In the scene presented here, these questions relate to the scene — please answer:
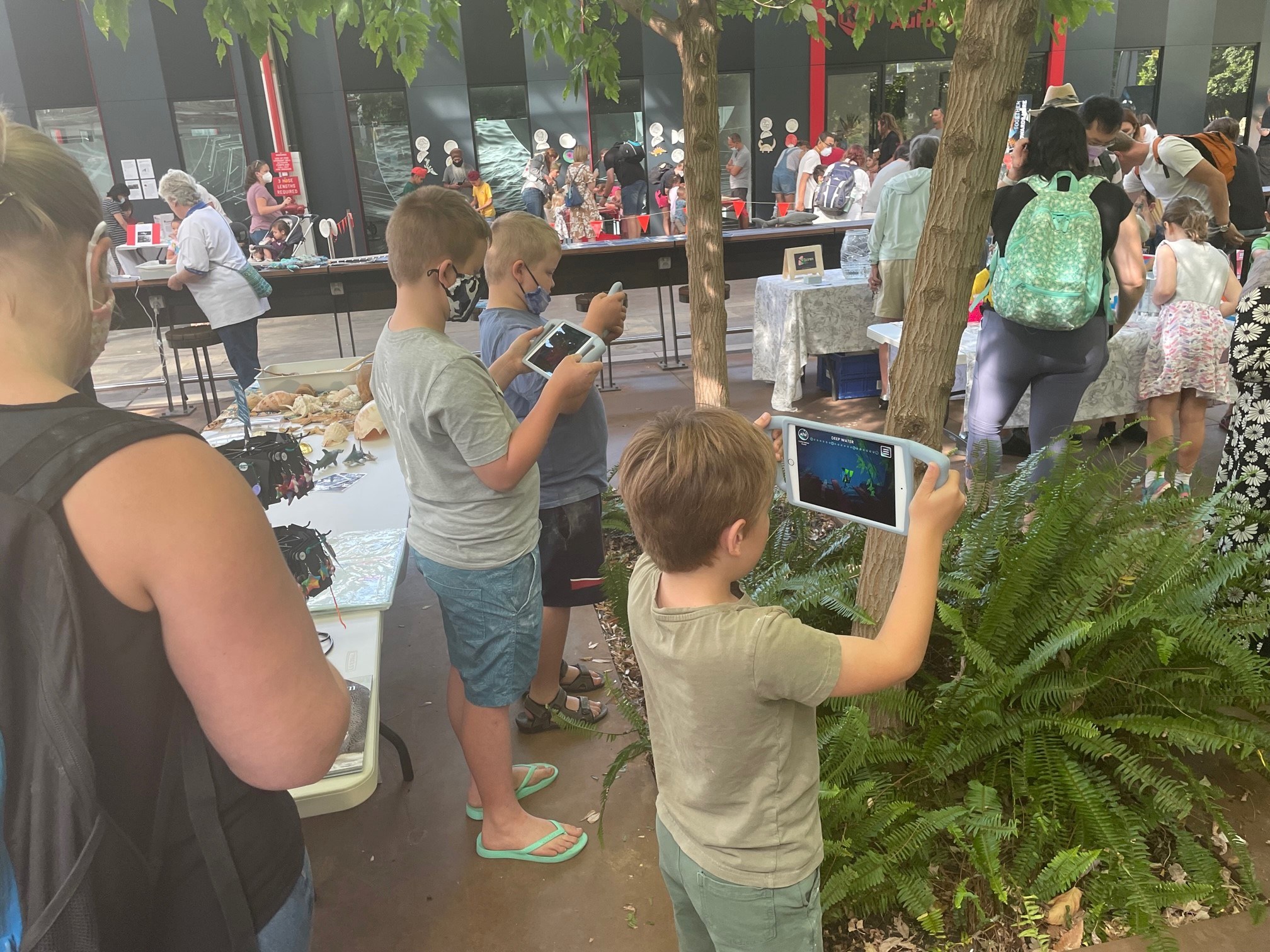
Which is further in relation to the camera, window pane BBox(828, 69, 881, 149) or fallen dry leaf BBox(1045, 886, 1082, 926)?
window pane BBox(828, 69, 881, 149)

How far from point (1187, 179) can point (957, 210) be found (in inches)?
191

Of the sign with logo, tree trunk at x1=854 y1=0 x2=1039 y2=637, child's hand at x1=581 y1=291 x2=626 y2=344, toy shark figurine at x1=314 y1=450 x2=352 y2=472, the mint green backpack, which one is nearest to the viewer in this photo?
tree trunk at x1=854 y1=0 x2=1039 y2=637

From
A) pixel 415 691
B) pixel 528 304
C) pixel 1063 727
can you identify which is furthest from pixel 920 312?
pixel 415 691

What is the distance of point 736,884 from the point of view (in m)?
1.36

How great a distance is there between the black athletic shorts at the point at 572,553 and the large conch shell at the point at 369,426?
136 centimetres

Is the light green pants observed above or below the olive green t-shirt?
below

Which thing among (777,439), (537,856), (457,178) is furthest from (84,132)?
(777,439)

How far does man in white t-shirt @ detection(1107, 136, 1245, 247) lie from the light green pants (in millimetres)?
5280

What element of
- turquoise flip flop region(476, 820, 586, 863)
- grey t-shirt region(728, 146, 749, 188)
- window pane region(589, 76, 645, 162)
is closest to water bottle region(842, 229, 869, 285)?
turquoise flip flop region(476, 820, 586, 863)

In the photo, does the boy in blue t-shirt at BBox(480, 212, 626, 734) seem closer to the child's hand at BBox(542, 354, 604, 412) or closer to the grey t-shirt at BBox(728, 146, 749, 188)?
the child's hand at BBox(542, 354, 604, 412)

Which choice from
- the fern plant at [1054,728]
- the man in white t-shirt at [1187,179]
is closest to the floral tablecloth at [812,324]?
the man in white t-shirt at [1187,179]

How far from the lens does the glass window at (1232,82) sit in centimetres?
1625

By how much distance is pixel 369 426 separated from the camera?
12.6ft

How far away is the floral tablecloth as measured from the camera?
6.41 m
